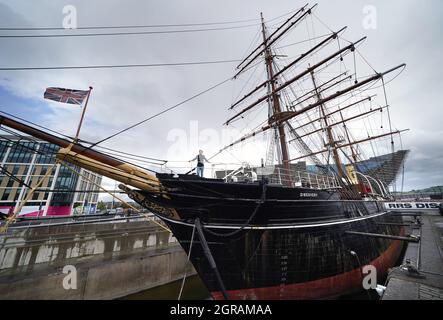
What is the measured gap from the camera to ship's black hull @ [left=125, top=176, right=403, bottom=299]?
5148mm

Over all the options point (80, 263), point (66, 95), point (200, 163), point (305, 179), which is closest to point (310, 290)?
point (305, 179)

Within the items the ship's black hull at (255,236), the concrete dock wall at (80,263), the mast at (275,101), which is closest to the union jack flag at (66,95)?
the ship's black hull at (255,236)

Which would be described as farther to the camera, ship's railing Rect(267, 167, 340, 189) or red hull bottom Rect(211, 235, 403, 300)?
ship's railing Rect(267, 167, 340, 189)

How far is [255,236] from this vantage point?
5.45 meters

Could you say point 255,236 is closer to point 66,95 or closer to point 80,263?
point 66,95

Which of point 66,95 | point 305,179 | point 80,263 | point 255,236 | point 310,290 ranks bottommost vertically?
point 310,290

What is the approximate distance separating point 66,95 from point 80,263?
301 inches

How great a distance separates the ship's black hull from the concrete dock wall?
4841 mm

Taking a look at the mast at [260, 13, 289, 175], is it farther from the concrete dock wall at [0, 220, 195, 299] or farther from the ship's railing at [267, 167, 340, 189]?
the concrete dock wall at [0, 220, 195, 299]

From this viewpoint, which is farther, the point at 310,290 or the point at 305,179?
the point at 305,179

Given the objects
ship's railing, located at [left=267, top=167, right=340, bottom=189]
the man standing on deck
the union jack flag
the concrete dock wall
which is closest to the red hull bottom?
ship's railing, located at [left=267, top=167, right=340, bottom=189]

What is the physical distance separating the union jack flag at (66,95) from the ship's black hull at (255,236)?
393 cm

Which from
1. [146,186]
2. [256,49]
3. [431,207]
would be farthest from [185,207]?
[256,49]

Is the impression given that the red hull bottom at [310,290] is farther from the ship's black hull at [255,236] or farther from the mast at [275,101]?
the mast at [275,101]
